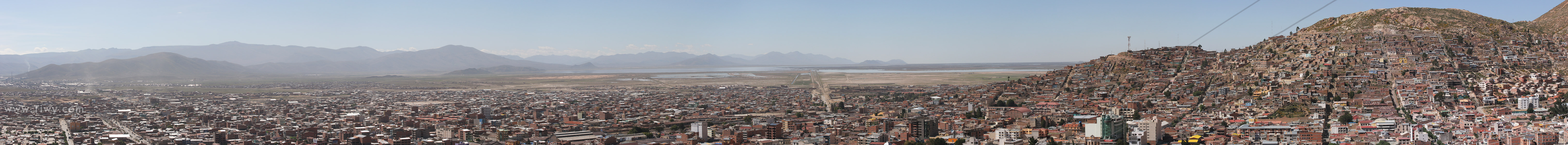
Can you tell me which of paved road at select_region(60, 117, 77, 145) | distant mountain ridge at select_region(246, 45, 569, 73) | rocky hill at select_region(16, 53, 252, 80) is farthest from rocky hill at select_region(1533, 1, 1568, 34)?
distant mountain ridge at select_region(246, 45, 569, 73)

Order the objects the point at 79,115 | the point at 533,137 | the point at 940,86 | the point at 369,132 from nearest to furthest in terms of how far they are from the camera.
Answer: the point at 533,137
the point at 369,132
the point at 79,115
the point at 940,86

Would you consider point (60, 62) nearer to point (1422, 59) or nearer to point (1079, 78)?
point (1079, 78)

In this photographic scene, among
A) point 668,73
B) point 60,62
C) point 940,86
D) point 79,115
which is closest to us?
point 79,115

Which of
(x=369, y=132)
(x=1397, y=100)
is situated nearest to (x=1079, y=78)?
(x=1397, y=100)

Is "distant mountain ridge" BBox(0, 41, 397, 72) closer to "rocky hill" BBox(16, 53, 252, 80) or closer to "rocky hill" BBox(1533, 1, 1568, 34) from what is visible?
"rocky hill" BBox(16, 53, 252, 80)

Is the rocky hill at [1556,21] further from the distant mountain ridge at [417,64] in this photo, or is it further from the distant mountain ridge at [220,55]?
the distant mountain ridge at [417,64]

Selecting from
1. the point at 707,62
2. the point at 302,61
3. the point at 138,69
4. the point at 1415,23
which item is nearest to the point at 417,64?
the point at 302,61

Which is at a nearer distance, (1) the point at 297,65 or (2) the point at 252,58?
(1) the point at 297,65

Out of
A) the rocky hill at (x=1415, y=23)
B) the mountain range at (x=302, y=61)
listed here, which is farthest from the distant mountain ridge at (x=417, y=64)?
the rocky hill at (x=1415, y=23)
